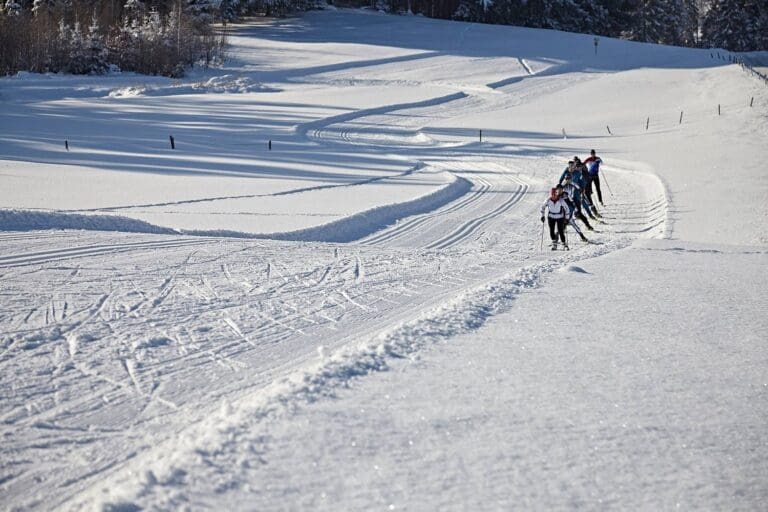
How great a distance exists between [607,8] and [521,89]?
46.2 m

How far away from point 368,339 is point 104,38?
54113 millimetres

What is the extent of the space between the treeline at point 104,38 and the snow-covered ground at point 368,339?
2519cm

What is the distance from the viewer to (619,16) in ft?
308

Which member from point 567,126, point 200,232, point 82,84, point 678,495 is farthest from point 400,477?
point 82,84

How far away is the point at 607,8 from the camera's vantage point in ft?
304

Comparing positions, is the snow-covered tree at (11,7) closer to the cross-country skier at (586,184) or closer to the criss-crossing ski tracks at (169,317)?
the criss-crossing ski tracks at (169,317)

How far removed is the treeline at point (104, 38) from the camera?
160 feet

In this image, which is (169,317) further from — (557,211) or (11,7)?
(11,7)

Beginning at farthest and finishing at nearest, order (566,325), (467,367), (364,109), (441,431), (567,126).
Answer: (364,109)
(567,126)
(566,325)
(467,367)
(441,431)

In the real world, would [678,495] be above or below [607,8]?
below

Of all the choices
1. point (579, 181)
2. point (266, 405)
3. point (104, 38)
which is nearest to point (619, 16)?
point (104, 38)

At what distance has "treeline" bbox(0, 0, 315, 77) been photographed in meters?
48.7

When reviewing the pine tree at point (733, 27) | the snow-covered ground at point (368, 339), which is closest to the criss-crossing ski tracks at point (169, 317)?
the snow-covered ground at point (368, 339)

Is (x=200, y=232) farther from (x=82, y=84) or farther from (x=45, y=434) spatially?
(x=82, y=84)
